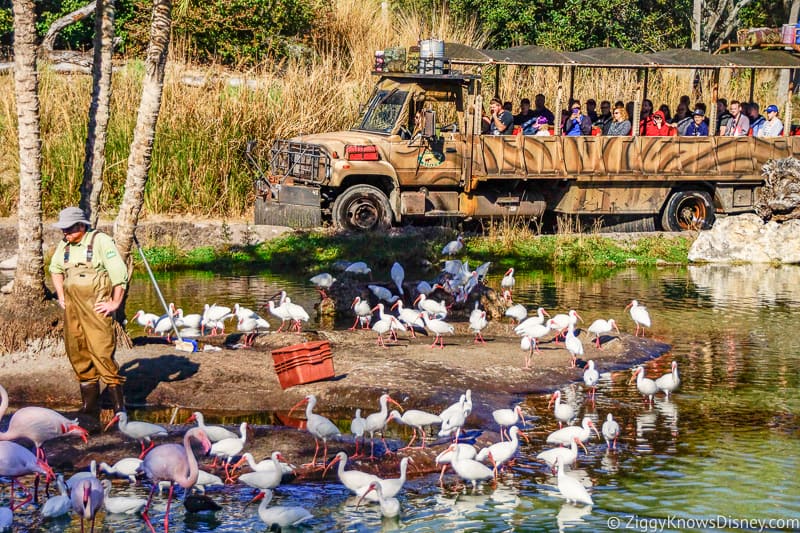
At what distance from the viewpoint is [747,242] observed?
23.4 metres

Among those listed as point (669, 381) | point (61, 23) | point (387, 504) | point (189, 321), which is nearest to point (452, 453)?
point (387, 504)

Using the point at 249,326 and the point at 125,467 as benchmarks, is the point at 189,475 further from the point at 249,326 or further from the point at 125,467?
the point at 249,326

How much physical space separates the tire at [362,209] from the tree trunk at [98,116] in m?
8.81

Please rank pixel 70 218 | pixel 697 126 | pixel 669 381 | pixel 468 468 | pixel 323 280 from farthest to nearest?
pixel 697 126
pixel 323 280
pixel 669 381
pixel 70 218
pixel 468 468

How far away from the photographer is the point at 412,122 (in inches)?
891

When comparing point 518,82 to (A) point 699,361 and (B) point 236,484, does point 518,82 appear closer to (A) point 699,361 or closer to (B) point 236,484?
(A) point 699,361

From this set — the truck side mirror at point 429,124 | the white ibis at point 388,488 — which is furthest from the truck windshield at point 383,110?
the white ibis at point 388,488

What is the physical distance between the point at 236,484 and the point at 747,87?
26.0 meters

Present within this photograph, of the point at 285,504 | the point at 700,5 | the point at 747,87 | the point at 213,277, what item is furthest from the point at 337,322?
the point at 700,5

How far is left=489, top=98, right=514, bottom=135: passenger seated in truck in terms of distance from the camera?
23.3m

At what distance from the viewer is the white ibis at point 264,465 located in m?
9.70

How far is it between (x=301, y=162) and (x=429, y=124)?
274 cm

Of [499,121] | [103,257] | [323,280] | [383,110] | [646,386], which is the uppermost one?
[383,110]

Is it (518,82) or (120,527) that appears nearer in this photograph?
(120,527)
